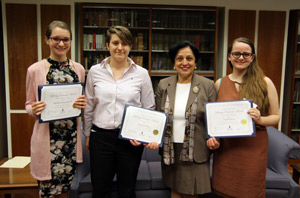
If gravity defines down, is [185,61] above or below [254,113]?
above

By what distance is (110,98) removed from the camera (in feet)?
5.53

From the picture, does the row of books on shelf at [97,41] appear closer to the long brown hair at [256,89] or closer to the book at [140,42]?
the book at [140,42]

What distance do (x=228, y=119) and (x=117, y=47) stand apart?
89cm

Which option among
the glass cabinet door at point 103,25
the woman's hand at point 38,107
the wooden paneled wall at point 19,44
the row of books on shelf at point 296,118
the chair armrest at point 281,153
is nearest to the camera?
the woman's hand at point 38,107

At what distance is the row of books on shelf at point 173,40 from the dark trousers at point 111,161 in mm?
2657

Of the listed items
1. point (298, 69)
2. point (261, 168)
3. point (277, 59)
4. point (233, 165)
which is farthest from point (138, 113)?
point (298, 69)

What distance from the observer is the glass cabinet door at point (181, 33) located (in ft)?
13.3

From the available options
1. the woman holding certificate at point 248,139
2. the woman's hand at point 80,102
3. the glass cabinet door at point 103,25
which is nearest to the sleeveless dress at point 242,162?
the woman holding certificate at point 248,139

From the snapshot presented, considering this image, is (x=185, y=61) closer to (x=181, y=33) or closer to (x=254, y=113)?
(x=254, y=113)

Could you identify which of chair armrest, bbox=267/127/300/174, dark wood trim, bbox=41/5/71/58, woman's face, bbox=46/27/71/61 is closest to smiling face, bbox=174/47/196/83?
woman's face, bbox=46/27/71/61

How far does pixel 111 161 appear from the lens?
1.73 meters

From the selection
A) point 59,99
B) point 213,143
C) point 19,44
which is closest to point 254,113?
point 213,143

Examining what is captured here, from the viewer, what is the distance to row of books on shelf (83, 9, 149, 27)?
392 centimetres

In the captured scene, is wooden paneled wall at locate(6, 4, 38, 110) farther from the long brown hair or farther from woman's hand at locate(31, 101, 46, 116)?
the long brown hair
